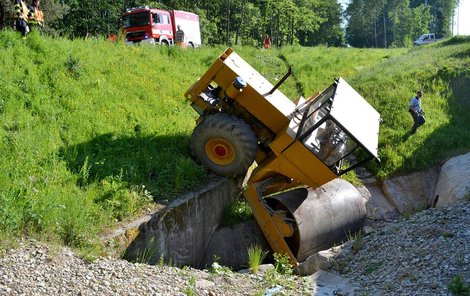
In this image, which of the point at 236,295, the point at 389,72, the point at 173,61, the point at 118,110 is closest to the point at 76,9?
the point at 173,61

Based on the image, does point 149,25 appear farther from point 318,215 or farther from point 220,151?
point 318,215

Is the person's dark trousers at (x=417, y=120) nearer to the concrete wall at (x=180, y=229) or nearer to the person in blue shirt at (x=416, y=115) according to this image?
the person in blue shirt at (x=416, y=115)

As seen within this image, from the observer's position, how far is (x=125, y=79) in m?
13.5

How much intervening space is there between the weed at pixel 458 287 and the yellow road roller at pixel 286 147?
137 inches

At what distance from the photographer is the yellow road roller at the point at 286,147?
30.3 feet

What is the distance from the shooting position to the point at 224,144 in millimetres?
10227

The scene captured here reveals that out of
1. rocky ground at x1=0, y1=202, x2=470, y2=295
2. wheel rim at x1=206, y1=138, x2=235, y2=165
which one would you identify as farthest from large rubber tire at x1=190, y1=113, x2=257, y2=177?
rocky ground at x1=0, y1=202, x2=470, y2=295

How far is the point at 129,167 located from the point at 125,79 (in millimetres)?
4659

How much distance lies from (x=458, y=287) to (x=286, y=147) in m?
4.27

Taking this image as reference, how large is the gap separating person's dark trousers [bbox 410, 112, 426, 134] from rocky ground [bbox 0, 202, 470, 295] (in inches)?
285

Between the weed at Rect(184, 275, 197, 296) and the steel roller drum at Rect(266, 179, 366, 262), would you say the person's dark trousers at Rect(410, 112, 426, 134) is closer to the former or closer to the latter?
the steel roller drum at Rect(266, 179, 366, 262)

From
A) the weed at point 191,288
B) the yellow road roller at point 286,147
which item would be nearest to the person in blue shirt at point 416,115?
the yellow road roller at point 286,147

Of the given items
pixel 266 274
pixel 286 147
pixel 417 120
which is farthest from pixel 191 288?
pixel 417 120

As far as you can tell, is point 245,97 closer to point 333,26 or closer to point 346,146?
point 346,146
